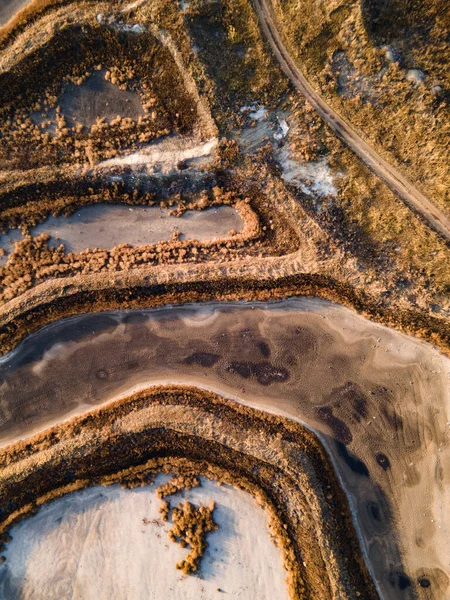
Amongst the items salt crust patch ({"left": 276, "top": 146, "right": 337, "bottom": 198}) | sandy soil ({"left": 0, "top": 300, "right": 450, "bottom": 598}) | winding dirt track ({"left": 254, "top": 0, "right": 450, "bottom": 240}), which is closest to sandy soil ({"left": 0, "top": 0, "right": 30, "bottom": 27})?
winding dirt track ({"left": 254, "top": 0, "right": 450, "bottom": 240})

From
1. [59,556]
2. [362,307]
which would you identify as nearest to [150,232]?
[362,307]

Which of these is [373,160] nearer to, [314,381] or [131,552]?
[314,381]

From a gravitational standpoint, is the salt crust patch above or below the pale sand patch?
below

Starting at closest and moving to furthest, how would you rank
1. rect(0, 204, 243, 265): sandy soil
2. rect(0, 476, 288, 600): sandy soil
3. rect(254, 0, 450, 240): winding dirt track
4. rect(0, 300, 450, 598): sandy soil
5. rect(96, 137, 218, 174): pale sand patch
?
rect(254, 0, 450, 240): winding dirt track
rect(0, 476, 288, 600): sandy soil
rect(96, 137, 218, 174): pale sand patch
rect(0, 300, 450, 598): sandy soil
rect(0, 204, 243, 265): sandy soil

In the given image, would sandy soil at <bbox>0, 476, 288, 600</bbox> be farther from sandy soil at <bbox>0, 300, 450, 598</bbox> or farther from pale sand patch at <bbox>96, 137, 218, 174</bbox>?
pale sand patch at <bbox>96, 137, 218, 174</bbox>

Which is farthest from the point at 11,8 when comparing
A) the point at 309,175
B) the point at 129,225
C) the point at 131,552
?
the point at 131,552

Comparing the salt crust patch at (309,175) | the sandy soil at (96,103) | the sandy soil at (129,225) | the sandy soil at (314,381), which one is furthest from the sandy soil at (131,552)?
the sandy soil at (96,103)

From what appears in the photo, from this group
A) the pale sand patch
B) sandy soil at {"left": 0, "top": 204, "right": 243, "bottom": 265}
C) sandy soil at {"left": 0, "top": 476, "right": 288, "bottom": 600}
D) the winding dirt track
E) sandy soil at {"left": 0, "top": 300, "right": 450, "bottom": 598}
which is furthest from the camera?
sandy soil at {"left": 0, "top": 204, "right": 243, "bottom": 265}
